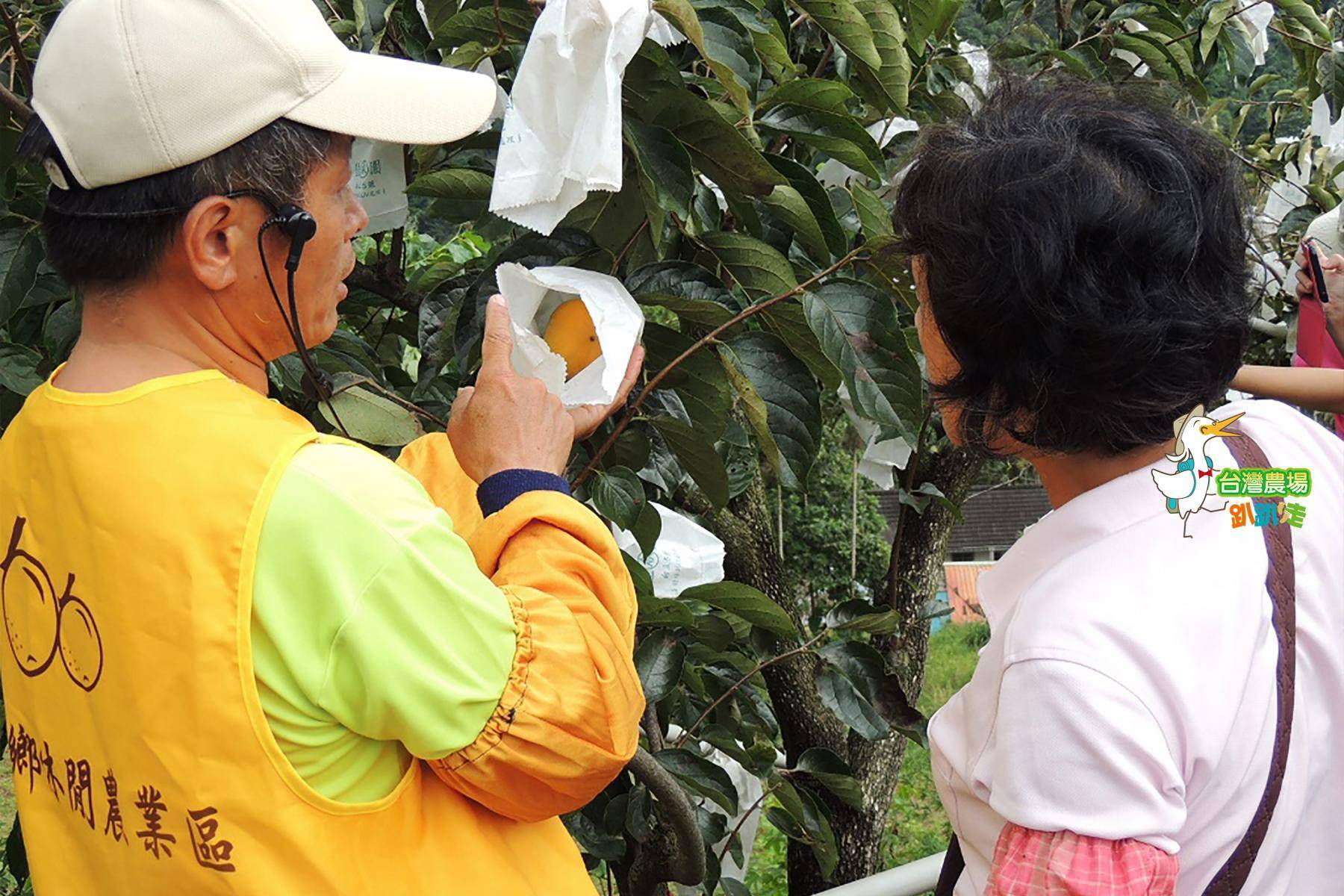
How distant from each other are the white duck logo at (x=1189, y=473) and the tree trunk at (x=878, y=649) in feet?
5.14

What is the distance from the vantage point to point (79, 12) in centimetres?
93

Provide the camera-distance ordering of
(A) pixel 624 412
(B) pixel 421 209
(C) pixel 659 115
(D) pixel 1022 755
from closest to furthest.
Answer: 1. (D) pixel 1022 755
2. (C) pixel 659 115
3. (A) pixel 624 412
4. (B) pixel 421 209

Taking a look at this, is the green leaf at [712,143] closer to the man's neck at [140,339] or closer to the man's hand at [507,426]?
the man's hand at [507,426]

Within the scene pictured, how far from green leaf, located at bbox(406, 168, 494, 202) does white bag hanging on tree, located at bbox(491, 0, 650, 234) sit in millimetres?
163

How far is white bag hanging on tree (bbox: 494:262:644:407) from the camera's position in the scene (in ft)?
4.05

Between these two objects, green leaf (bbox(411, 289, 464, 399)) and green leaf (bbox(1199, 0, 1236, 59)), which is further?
green leaf (bbox(1199, 0, 1236, 59))

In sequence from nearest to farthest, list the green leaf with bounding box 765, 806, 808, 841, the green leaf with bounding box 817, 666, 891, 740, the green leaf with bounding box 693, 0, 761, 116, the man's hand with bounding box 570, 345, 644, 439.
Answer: the man's hand with bounding box 570, 345, 644, 439
the green leaf with bounding box 693, 0, 761, 116
the green leaf with bounding box 817, 666, 891, 740
the green leaf with bounding box 765, 806, 808, 841

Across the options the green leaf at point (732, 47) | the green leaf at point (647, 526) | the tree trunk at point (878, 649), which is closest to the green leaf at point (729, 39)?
the green leaf at point (732, 47)

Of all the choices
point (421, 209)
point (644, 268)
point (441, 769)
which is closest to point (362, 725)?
point (441, 769)

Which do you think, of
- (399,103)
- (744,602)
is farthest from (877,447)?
(399,103)

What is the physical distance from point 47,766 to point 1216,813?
84 cm

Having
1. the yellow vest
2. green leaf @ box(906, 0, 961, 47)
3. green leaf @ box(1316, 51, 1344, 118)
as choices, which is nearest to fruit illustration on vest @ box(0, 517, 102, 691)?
the yellow vest

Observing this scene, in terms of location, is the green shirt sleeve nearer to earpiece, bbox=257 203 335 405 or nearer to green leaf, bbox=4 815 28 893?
earpiece, bbox=257 203 335 405

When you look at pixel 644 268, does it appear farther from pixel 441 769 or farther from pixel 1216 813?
pixel 1216 813
